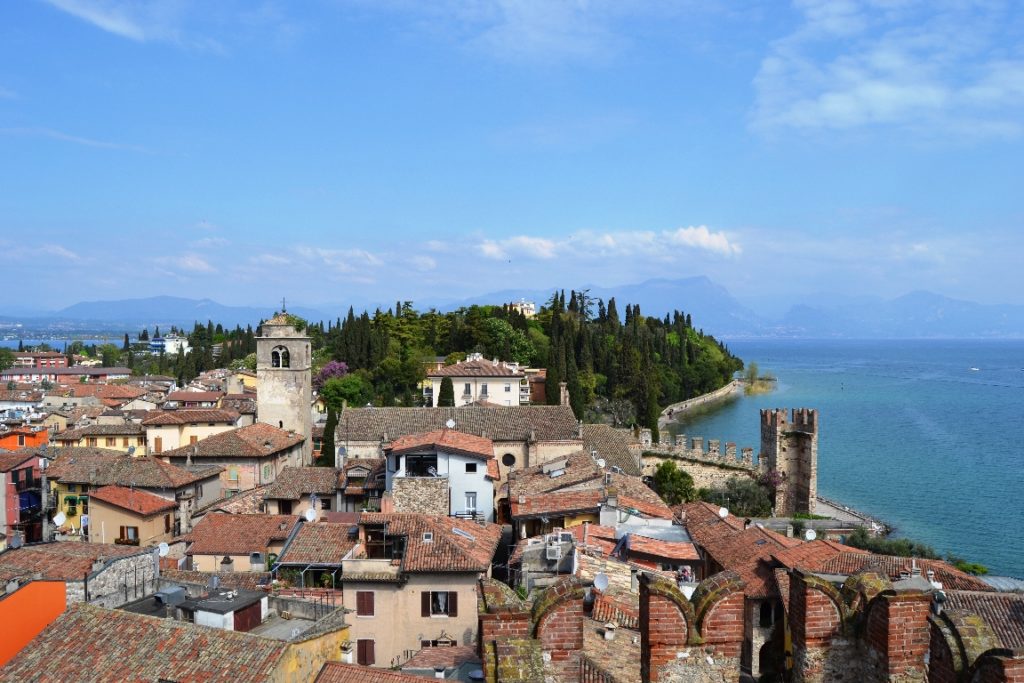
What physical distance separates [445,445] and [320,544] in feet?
21.3

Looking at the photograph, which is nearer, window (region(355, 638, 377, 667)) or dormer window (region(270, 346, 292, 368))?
window (region(355, 638, 377, 667))

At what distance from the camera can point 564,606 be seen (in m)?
5.84

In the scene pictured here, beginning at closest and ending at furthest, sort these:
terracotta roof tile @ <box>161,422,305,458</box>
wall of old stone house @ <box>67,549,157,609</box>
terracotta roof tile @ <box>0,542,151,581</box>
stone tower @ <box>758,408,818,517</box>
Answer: wall of old stone house @ <box>67,549,157,609</box>, terracotta roof tile @ <box>0,542,151,581</box>, terracotta roof tile @ <box>161,422,305,458</box>, stone tower @ <box>758,408,818,517</box>

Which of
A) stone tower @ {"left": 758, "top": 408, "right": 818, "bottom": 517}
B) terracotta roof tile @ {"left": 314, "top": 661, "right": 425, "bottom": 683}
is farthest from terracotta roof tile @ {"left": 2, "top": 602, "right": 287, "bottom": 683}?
stone tower @ {"left": 758, "top": 408, "right": 818, "bottom": 517}

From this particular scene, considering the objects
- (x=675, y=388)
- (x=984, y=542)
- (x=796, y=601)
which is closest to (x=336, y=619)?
(x=796, y=601)

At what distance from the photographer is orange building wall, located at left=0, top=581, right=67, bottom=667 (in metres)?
11.3

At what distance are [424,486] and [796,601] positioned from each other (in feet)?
61.5

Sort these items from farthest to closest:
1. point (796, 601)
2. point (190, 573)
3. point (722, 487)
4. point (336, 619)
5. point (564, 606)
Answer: point (722, 487) < point (190, 573) < point (336, 619) < point (564, 606) < point (796, 601)

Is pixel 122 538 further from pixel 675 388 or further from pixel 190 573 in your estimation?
pixel 675 388

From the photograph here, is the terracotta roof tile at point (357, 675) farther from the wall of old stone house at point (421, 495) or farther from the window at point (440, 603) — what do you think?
the wall of old stone house at point (421, 495)

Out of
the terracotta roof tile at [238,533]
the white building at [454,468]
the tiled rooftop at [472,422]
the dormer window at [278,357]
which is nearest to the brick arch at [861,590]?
the terracotta roof tile at [238,533]

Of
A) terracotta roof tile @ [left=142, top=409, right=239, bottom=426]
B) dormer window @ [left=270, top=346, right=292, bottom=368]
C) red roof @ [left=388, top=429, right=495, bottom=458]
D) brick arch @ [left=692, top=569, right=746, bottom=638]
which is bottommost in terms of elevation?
terracotta roof tile @ [left=142, top=409, right=239, bottom=426]

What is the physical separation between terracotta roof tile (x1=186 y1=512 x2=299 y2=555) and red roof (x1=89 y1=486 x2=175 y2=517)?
2990mm

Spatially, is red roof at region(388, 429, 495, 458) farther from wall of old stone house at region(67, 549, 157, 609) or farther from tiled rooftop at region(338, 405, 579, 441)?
wall of old stone house at region(67, 549, 157, 609)
